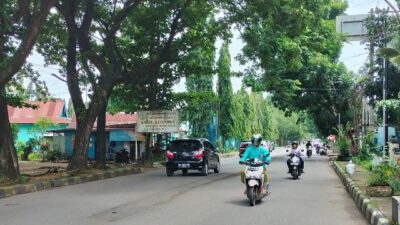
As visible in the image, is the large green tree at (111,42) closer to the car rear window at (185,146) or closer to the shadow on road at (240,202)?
the car rear window at (185,146)

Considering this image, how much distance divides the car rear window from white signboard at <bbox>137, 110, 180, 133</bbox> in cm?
722

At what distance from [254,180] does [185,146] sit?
10.4 m

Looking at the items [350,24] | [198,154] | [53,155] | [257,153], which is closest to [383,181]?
[257,153]

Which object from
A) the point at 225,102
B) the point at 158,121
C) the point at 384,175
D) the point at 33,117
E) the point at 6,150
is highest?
the point at 225,102

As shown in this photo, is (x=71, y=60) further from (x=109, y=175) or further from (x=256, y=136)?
(x=256, y=136)

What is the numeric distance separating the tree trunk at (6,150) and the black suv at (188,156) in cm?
651

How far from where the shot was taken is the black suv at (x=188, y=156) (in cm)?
2164

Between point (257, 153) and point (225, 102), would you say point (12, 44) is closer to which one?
point (257, 153)

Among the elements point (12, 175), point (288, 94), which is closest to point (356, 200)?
point (12, 175)

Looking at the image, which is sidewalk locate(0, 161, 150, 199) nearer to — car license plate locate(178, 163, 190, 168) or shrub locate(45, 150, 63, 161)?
car license plate locate(178, 163, 190, 168)

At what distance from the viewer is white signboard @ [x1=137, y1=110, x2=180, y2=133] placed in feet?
96.7

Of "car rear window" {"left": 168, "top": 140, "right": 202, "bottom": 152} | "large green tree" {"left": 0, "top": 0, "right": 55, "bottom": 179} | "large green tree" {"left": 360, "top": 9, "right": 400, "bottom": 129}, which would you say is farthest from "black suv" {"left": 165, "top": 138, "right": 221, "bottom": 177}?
"large green tree" {"left": 360, "top": 9, "right": 400, "bottom": 129}

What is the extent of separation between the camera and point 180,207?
37.5ft

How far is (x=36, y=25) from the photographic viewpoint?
16.2 m
